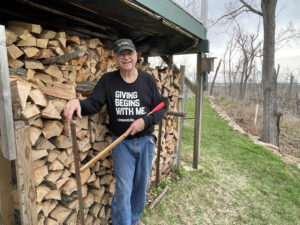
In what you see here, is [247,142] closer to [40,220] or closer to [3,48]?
[40,220]

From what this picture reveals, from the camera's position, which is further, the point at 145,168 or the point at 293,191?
the point at 293,191

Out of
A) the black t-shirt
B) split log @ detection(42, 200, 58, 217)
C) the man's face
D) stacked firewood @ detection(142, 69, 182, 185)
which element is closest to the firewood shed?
split log @ detection(42, 200, 58, 217)

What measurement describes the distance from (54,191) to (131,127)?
0.79 meters

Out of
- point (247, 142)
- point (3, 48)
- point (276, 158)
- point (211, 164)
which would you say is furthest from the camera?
point (247, 142)

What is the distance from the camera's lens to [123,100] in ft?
6.00

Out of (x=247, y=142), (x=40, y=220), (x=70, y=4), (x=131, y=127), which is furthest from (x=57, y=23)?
(x=247, y=142)

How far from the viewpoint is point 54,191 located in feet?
5.33

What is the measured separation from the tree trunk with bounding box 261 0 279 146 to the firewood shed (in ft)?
16.3

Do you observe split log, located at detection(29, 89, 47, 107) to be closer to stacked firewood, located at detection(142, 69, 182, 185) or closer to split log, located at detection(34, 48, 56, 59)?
split log, located at detection(34, 48, 56, 59)

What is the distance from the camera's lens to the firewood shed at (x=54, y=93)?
1.28m

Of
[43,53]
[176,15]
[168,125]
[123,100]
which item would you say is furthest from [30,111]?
[168,125]

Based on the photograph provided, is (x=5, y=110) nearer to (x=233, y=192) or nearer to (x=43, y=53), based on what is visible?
(x=43, y=53)

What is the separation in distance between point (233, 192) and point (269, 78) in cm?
453

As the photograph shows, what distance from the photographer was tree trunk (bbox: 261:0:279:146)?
20.2 feet
